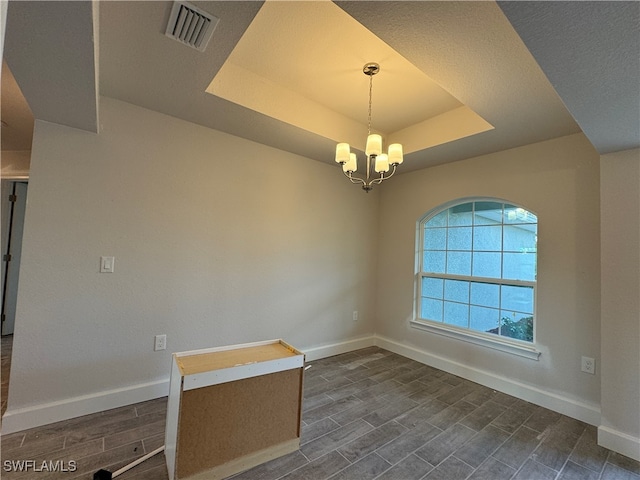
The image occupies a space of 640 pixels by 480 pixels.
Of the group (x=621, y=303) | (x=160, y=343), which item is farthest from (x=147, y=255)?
(x=621, y=303)

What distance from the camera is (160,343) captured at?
2643mm

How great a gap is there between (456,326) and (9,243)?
581 centimetres

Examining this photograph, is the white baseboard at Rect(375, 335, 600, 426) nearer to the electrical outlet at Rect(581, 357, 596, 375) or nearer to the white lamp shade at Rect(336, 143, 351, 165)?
the electrical outlet at Rect(581, 357, 596, 375)

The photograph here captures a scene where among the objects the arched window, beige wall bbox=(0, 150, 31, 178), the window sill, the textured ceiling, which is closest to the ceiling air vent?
the textured ceiling

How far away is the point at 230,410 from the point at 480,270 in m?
2.85

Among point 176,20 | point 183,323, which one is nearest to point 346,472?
point 183,323

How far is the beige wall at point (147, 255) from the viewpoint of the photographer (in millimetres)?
2225

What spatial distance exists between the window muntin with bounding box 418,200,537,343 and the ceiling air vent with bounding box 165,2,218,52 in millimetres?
3024

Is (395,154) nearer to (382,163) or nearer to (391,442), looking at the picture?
(382,163)

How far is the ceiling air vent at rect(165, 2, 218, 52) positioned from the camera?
1.57 metres

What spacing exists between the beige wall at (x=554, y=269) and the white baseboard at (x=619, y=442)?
29 cm

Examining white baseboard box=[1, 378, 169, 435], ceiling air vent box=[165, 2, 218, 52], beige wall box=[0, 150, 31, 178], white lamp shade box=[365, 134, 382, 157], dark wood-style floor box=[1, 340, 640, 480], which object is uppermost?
ceiling air vent box=[165, 2, 218, 52]

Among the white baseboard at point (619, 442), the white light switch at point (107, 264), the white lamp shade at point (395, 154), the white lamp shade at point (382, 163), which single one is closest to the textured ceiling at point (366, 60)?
the white lamp shade at point (395, 154)

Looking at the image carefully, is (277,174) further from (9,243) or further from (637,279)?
(9,243)
